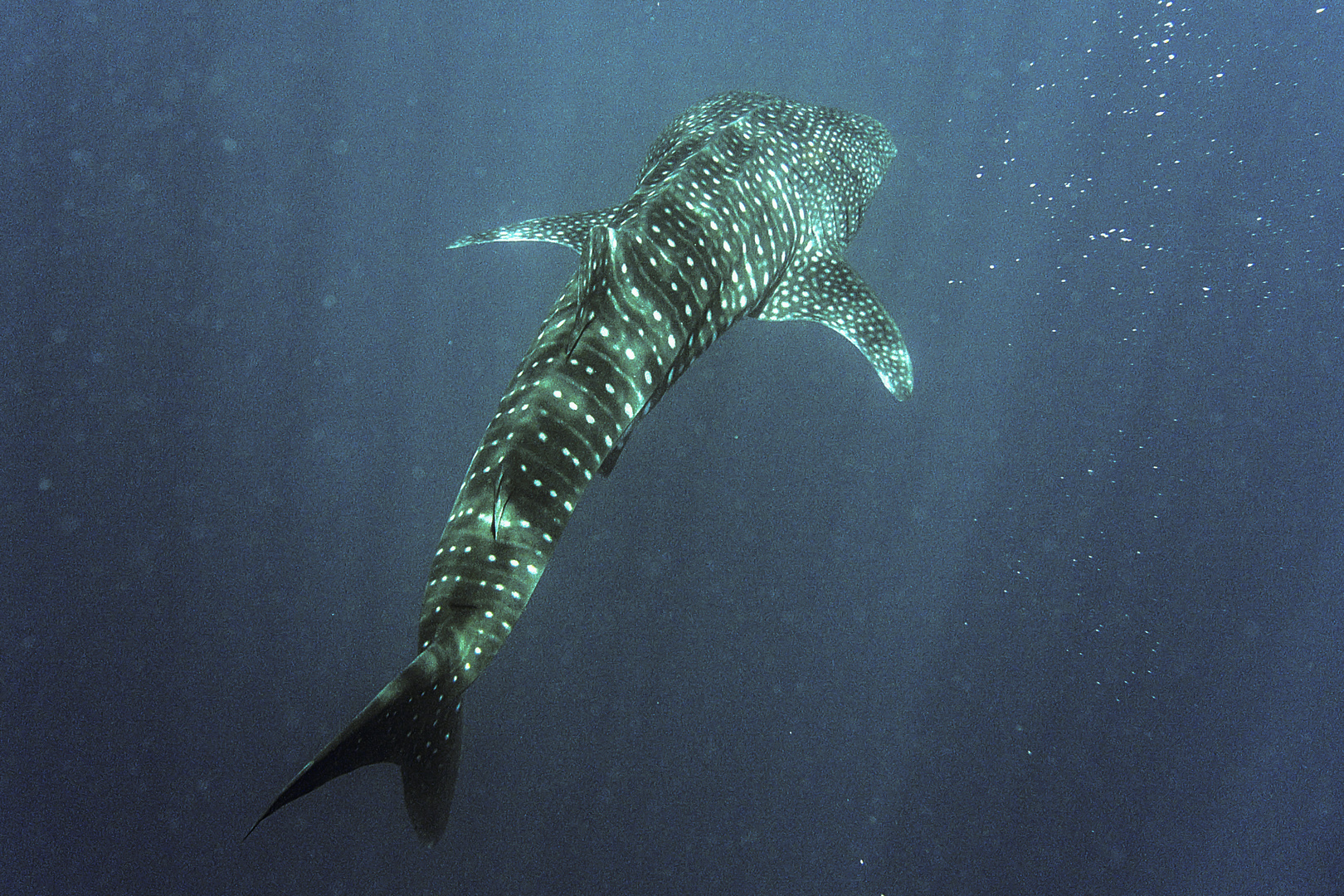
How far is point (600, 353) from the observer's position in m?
3.34

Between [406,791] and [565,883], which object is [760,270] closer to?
[406,791]

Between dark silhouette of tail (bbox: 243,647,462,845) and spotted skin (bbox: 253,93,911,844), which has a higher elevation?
spotted skin (bbox: 253,93,911,844)

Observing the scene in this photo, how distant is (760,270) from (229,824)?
9.82 m

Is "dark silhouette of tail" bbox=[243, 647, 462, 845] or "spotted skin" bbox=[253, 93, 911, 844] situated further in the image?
"spotted skin" bbox=[253, 93, 911, 844]

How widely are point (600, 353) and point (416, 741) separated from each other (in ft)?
6.32

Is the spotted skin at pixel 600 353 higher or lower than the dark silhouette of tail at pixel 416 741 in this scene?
higher

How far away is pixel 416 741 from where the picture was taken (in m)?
2.55

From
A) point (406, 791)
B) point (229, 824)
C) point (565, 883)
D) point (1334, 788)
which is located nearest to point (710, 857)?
point (565, 883)

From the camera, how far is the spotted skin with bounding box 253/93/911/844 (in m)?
2.64

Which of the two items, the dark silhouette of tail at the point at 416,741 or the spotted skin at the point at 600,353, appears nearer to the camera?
the dark silhouette of tail at the point at 416,741

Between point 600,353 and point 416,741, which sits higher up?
point 600,353

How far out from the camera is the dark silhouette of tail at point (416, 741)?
2.21 metres

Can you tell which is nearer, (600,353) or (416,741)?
(416,741)

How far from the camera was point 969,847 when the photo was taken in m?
9.82
